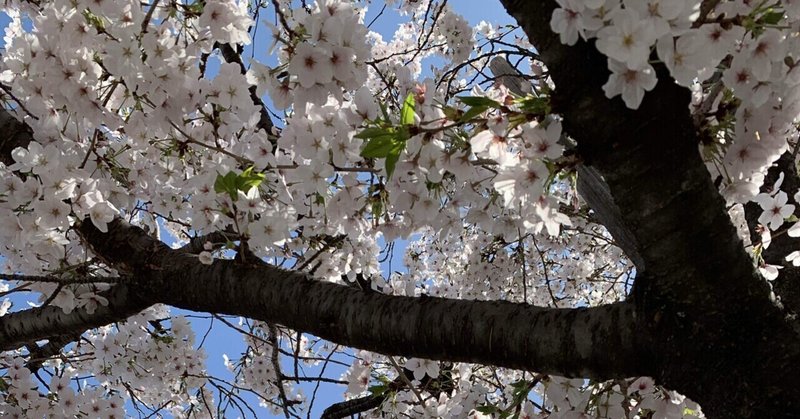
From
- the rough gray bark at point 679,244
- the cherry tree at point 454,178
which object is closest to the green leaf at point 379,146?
the cherry tree at point 454,178

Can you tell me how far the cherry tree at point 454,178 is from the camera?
1116 millimetres

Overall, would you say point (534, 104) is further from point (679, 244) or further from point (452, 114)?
point (679, 244)

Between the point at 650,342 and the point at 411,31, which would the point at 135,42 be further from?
the point at 411,31

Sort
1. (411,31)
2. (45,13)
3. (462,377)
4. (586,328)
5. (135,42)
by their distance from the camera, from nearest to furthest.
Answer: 1. (586,328)
2. (135,42)
3. (45,13)
4. (462,377)
5. (411,31)

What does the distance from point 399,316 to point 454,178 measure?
472 mm

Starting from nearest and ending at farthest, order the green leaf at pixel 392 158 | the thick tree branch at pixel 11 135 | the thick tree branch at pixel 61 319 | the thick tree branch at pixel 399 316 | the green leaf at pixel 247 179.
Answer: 1. the green leaf at pixel 392 158
2. the thick tree branch at pixel 399 316
3. the green leaf at pixel 247 179
4. the thick tree branch at pixel 61 319
5. the thick tree branch at pixel 11 135

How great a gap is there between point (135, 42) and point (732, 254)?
1.63 m

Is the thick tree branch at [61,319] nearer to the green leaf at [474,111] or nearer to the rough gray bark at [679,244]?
the green leaf at [474,111]

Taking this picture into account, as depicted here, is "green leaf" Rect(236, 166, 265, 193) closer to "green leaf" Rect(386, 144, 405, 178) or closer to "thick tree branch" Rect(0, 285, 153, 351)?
"green leaf" Rect(386, 144, 405, 178)

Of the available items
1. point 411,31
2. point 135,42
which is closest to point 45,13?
point 135,42

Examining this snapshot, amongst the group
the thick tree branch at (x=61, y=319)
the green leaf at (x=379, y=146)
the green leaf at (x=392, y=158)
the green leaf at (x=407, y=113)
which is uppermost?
the thick tree branch at (x=61, y=319)

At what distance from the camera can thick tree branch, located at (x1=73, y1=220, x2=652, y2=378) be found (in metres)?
1.44

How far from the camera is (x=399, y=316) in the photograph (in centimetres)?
172

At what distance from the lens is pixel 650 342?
4.46 ft
